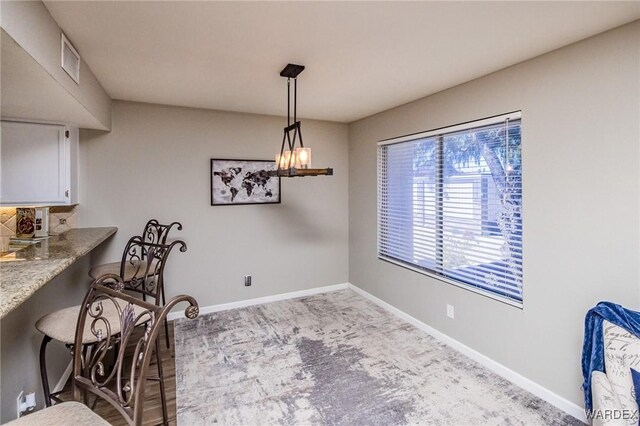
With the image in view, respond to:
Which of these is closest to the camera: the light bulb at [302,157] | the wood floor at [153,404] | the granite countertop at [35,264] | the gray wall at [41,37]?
the granite countertop at [35,264]

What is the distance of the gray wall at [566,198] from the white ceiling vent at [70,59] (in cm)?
295

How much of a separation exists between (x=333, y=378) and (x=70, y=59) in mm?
2870

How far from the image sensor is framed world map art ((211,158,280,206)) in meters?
4.06

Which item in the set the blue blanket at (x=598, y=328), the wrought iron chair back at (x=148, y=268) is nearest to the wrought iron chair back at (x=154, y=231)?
the wrought iron chair back at (x=148, y=268)

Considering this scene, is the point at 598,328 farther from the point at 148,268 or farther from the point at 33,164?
the point at 33,164

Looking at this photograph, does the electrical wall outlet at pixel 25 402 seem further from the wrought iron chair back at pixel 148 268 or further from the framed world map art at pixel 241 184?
the framed world map art at pixel 241 184

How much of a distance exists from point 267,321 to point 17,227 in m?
2.39

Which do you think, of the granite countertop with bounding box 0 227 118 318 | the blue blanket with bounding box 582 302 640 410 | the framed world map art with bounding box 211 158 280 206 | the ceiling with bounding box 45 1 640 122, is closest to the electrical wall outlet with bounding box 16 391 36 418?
the granite countertop with bounding box 0 227 118 318

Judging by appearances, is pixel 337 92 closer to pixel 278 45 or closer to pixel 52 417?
pixel 278 45

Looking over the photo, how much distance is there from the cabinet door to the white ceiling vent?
0.90 metres

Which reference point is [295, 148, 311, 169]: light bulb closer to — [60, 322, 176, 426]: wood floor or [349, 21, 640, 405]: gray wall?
[349, 21, 640, 405]: gray wall

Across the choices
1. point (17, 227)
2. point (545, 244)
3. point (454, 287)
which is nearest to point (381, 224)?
point (454, 287)

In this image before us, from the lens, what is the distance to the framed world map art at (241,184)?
406 cm

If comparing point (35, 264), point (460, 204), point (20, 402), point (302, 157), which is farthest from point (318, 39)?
point (20, 402)
